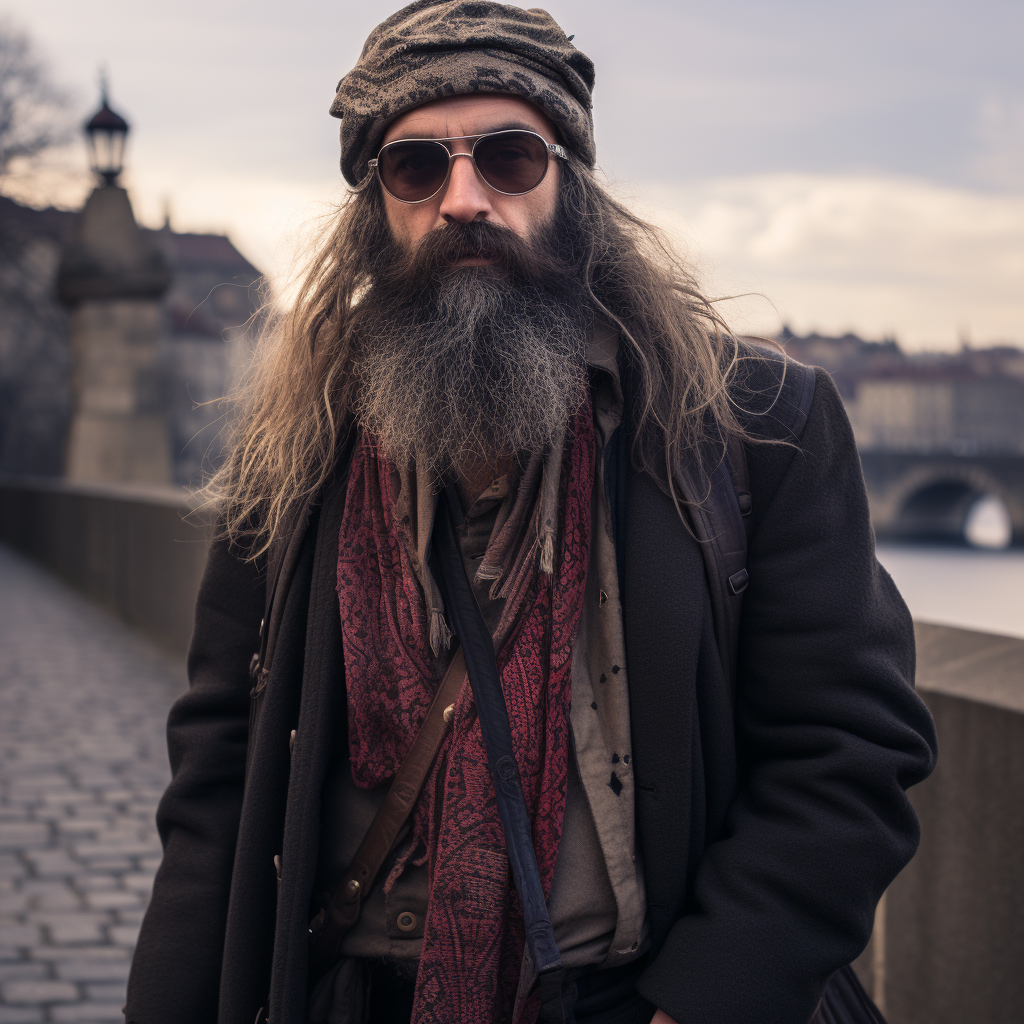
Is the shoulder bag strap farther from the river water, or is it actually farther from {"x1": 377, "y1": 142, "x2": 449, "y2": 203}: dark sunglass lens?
the river water

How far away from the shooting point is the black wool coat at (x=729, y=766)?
4.52ft

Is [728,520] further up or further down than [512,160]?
further down

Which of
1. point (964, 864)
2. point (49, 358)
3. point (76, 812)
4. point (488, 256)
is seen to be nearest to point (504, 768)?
point (488, 256)

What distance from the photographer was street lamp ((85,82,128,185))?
1358cm

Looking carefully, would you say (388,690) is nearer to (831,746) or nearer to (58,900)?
(831,746)

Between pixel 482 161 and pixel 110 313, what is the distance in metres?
13.5

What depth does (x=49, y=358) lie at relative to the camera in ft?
111

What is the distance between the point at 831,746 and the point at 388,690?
55 centimetres

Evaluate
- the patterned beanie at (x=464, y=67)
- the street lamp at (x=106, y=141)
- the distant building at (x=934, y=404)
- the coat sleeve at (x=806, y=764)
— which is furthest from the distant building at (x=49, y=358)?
the distant building at (x=934, y=404)

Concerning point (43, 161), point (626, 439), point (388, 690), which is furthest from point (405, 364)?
point (43, 161)

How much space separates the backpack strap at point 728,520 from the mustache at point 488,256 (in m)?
0.39

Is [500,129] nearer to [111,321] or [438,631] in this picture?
[438,631]

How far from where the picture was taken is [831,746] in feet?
4.63

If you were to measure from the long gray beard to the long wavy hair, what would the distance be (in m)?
0.08
